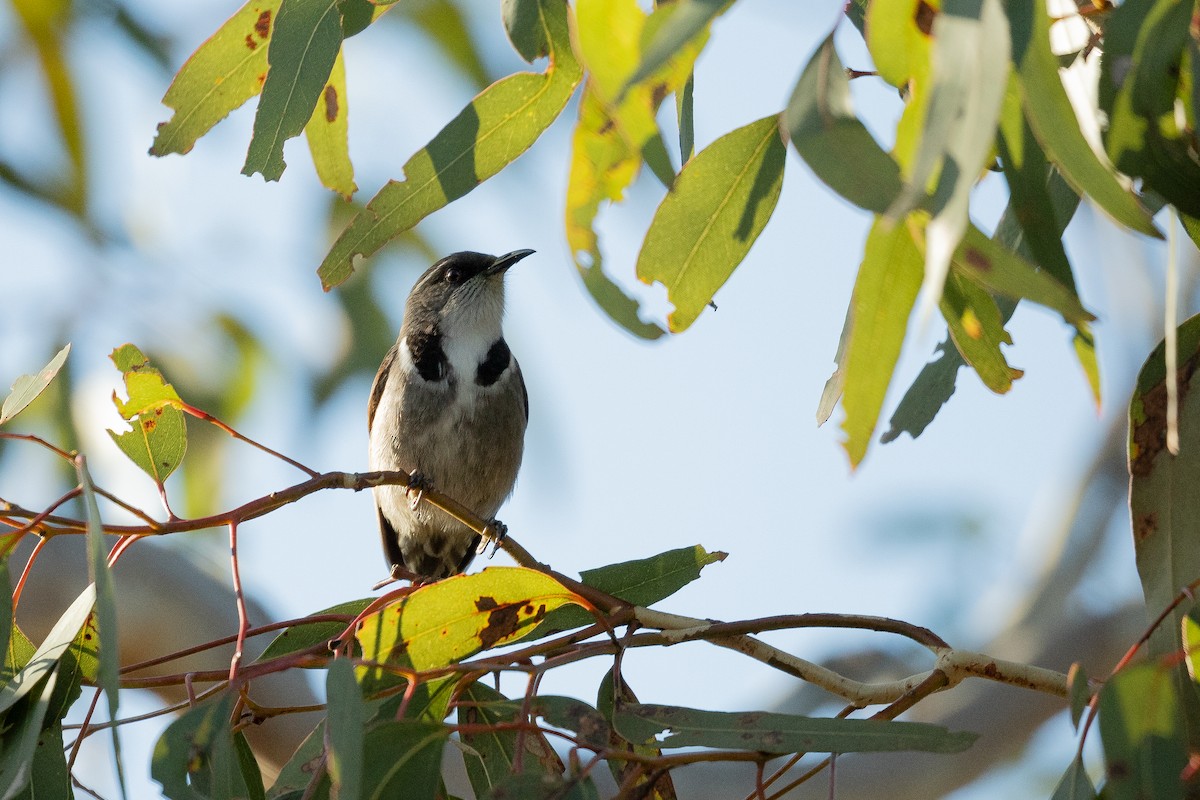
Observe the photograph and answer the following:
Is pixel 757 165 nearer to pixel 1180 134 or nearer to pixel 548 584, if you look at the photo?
pixel 1180 134

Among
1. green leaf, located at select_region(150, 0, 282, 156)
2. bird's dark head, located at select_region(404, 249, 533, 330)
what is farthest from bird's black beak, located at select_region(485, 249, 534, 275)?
green leaf, located at select_region(150, 0, 282, 156)

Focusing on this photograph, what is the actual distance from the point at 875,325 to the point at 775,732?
662 millimetres

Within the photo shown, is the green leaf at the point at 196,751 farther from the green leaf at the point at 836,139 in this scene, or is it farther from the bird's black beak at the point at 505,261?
the bird's black beak at the point at 505,261

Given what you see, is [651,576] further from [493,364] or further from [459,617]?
[493,364]

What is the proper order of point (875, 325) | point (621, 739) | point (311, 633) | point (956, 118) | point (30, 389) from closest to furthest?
1. point (956, 118)
2. point (875, 325)
3. point (30, 389)
4. point (621, 739)
5. point (311, 633)

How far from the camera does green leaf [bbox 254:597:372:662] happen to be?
2523 millimetres

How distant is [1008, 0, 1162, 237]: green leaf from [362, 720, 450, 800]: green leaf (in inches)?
47.2

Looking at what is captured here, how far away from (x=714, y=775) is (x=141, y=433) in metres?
2.37

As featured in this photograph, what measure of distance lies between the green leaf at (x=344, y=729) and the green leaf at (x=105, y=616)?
0.27 meters

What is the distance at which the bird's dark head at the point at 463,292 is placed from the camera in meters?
4.75

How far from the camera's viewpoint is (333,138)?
9.18ft

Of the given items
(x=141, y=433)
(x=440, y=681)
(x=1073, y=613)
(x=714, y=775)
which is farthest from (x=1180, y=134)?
(x=1073, y=613)

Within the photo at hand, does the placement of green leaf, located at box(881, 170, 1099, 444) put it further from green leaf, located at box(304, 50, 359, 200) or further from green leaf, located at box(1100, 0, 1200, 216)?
green leaf, located at box(304, 50, 359, 200)

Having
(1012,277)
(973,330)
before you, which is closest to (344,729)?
(1012,277)
